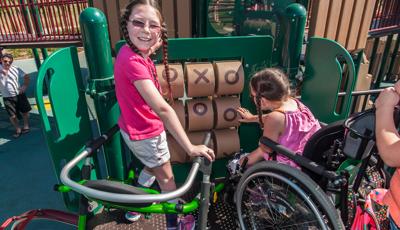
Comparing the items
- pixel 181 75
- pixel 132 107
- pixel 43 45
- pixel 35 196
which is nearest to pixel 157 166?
pixel 132 107

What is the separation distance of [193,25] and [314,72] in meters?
1.17

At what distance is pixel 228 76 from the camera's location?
2438 mm

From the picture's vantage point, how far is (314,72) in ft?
8.42

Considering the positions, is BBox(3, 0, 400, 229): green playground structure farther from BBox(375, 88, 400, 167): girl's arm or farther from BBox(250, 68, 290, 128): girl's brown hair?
BBox(250, 68, 290, 128): girl's brown hair

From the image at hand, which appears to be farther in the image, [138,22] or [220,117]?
[220,117]

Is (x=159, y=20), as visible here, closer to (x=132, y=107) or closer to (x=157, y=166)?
(x=132, y=107)

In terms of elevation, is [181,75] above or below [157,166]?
above

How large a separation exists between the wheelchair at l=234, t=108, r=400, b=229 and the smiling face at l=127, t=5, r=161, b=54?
35.1 inches

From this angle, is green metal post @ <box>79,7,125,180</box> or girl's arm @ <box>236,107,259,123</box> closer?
green metal post @ <box>79,7,125,180</box>

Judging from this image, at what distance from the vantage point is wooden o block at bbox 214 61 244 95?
95.7 inches

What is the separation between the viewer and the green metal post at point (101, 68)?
1914mm

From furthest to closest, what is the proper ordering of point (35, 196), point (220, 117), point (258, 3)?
point (35, 196), point (258, 3), point (220, 117)

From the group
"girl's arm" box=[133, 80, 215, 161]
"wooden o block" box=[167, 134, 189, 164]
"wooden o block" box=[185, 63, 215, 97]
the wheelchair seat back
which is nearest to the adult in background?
"wooden o block" box=[167, 134, 189, 164]

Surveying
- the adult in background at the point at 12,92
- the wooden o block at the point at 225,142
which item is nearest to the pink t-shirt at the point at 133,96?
the wooden o block at the point at 225,142
